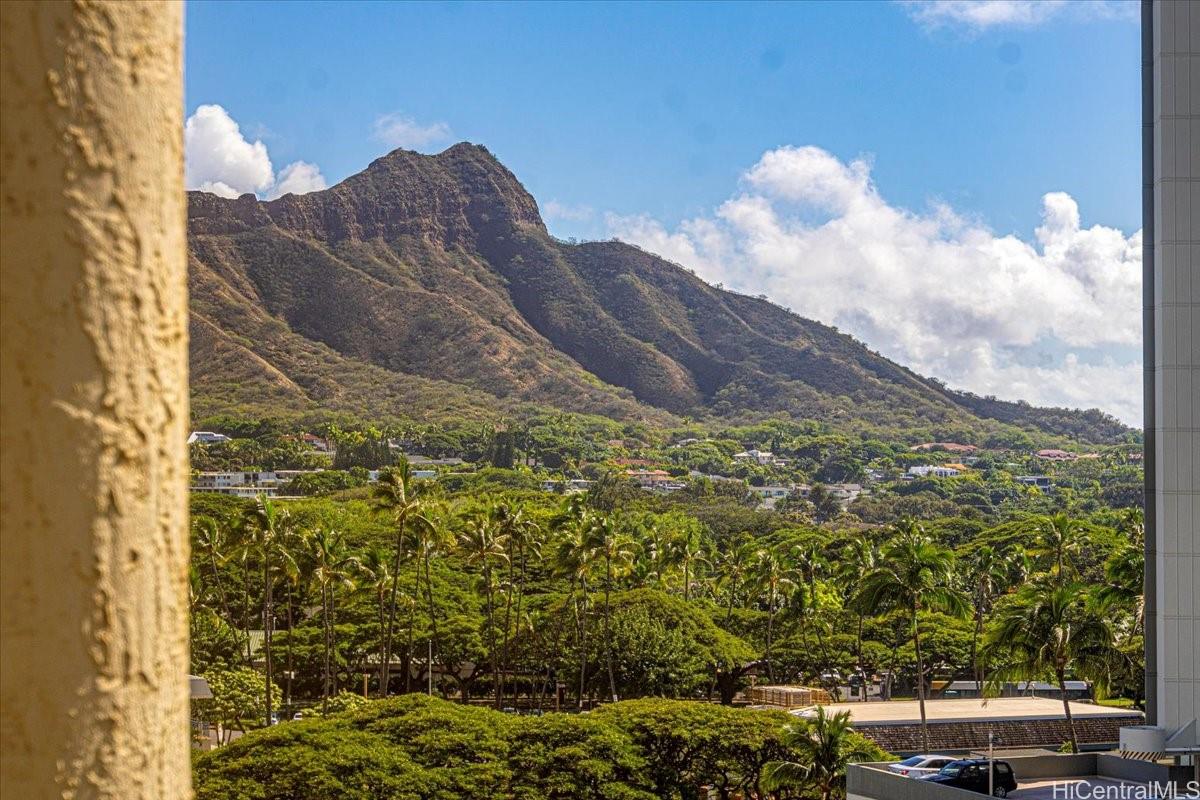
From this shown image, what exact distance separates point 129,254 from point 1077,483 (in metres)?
202

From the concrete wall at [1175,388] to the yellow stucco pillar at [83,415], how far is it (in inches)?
949

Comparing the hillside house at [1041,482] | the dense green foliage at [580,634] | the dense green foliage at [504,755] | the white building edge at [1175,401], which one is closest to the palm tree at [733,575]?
the dense green foliage at [580,634]

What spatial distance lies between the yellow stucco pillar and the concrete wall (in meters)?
24.1

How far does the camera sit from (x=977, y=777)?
25.0 m

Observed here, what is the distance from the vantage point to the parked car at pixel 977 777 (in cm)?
2439

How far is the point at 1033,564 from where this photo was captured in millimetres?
78688

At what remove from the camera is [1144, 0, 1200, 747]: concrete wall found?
2359cm

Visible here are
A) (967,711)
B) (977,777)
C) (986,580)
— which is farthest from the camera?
(986,580)

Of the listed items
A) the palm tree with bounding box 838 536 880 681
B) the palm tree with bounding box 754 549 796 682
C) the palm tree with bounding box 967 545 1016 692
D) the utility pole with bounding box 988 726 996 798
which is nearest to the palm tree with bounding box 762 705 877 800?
the utility pole with bounding box 988 726 996 798

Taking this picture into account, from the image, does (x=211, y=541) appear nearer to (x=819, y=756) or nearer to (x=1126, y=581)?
(x=819, y=756)

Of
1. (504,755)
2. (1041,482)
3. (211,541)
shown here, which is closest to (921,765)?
(504,755)

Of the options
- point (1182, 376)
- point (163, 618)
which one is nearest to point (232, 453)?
point (1182, 376)

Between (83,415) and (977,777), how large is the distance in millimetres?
25260

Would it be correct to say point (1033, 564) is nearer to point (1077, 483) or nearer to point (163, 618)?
point (163, 618)
